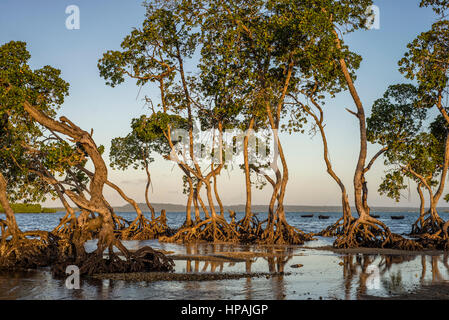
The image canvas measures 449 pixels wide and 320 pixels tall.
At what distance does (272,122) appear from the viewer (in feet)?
90.0

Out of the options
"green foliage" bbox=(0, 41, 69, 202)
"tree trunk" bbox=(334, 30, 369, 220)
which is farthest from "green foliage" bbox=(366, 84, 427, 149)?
"green foliage" bbox=(0, 41, 69, 202)

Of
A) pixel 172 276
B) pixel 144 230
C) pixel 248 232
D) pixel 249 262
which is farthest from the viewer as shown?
pixel 144 230

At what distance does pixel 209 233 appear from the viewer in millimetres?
30297

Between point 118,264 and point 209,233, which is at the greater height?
point 118,264

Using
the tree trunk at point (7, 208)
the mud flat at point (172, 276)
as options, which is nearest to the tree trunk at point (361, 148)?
the mud flat at point (172, 276)

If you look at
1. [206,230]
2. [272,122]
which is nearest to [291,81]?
[272,122]

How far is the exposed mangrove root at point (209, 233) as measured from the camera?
29875 millimetres

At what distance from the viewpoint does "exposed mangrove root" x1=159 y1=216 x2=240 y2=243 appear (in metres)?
29.9

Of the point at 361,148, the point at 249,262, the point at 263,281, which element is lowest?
the point at 249,262

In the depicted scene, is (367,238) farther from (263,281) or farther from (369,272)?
(263,281)

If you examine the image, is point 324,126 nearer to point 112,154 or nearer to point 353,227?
point 353,227

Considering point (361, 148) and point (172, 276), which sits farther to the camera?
point (361, 148)

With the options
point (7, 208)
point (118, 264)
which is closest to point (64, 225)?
point (7, 208)

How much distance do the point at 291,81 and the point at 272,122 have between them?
2718mm
